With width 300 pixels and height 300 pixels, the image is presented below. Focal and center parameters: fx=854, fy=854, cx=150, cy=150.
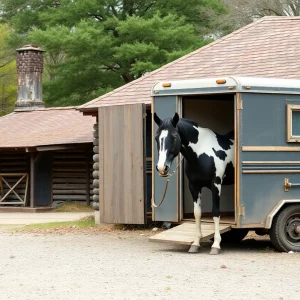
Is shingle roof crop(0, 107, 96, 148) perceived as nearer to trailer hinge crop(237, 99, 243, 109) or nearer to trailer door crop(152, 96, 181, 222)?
trailer door crop(152, 96, 181, 222)

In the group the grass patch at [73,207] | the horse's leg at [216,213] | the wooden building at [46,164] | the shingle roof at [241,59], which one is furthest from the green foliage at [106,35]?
the horse's leg at [216,213]

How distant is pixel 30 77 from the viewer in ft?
112

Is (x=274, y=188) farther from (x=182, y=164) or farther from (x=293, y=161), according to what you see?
(x=182, y=164)

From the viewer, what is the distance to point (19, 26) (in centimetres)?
4206

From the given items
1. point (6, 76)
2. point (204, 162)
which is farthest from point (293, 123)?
point (6, 76)

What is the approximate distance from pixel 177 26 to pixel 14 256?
24909 millimetres

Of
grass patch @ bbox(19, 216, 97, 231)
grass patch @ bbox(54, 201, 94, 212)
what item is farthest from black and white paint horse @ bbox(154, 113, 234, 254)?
grass patch @ bbox(54, 201, 94, 212)

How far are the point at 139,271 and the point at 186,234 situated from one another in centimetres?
259

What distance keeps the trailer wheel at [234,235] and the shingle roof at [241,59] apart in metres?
3.65

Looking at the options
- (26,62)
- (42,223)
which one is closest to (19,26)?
(26,62)

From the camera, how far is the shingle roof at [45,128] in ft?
85.8

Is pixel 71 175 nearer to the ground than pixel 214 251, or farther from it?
farther from it

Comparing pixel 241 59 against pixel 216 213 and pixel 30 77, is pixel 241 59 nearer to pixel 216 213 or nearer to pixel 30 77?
pixel 216 213

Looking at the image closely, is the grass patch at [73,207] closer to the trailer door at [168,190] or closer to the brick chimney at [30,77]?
the brick chimney at [30,77]
